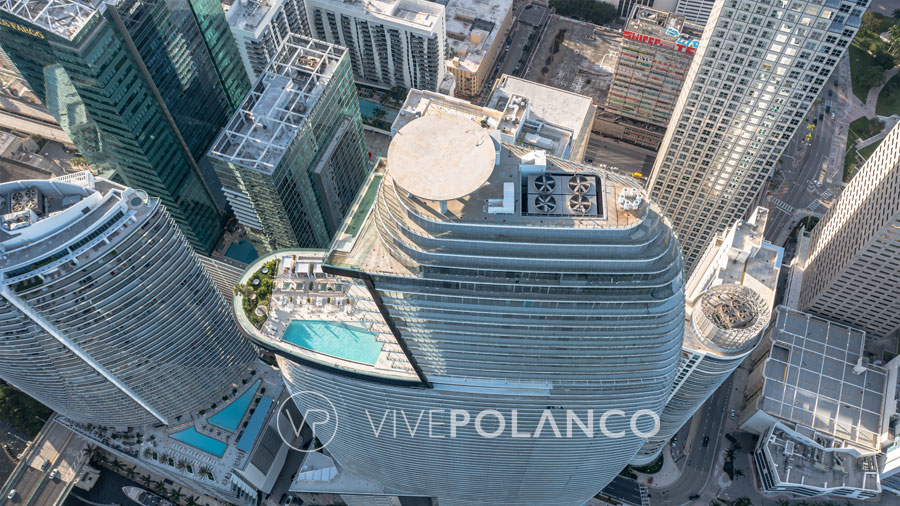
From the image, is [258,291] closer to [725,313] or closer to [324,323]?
[324,323]

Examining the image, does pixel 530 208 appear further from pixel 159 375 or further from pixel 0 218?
pixel 159 375

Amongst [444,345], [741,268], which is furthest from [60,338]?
[741,268]

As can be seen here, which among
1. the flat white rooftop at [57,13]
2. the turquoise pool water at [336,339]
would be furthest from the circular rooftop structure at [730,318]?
the flat white rooftop at [57,13]

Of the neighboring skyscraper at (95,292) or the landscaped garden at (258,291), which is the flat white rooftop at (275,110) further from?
the landscaped garden at (258,291)

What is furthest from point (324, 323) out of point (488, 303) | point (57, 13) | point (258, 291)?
point (57, 13)

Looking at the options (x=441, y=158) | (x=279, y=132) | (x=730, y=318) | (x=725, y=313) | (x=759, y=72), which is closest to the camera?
(x=441, y=158)

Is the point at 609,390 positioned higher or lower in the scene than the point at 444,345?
higher
